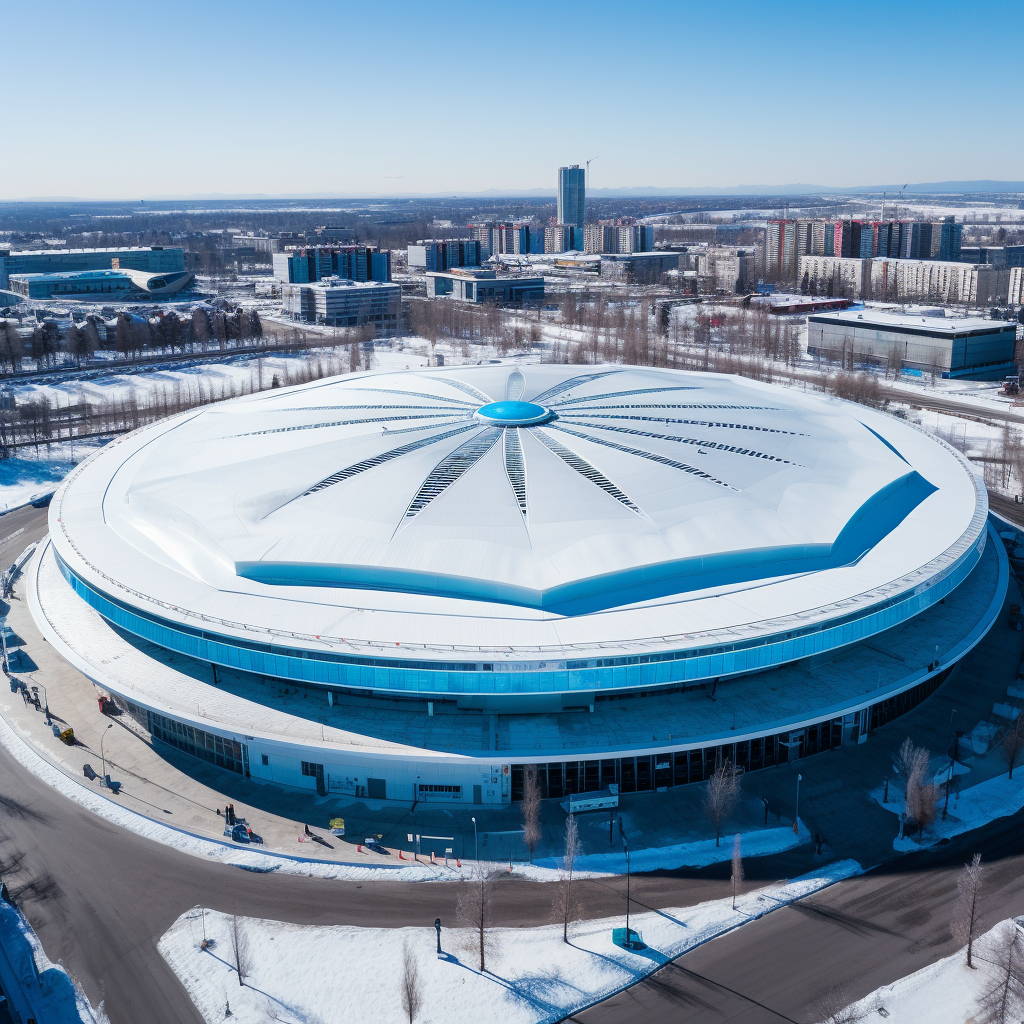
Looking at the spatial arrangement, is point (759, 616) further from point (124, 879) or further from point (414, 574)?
point (124, 879)

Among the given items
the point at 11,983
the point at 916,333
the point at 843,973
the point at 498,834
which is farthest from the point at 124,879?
the point at 916,333

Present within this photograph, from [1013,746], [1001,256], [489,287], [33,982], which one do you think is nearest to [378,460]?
[33,982]

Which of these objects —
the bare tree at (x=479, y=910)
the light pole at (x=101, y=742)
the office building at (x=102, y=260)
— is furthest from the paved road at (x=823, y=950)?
the office building at (x=102, y=260)

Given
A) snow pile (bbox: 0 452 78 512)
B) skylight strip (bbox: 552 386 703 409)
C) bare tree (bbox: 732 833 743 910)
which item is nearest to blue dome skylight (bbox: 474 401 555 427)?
skylight strip (bbox: 552 386 703 409)

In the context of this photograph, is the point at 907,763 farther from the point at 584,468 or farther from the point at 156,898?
the point at 156,898

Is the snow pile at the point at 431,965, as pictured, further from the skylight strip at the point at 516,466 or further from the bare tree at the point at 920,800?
the skylight strip at the point at 516,466

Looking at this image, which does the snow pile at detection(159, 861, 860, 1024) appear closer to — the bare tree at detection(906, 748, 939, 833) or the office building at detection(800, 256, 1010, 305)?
the bare tree at detection(906, 748, 939, 833)
